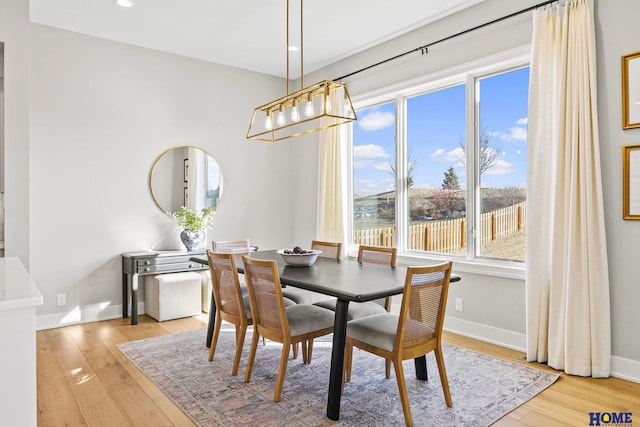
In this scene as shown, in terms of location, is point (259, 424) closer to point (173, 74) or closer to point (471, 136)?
point (471, 136)

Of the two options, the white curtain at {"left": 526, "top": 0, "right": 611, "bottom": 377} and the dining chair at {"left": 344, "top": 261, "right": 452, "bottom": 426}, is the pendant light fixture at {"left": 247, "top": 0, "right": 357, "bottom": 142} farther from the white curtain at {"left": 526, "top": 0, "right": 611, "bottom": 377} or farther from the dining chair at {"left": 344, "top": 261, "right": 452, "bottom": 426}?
the white curtain at {"left": 526, "top": 0, "right": 611, "bottom": 377}

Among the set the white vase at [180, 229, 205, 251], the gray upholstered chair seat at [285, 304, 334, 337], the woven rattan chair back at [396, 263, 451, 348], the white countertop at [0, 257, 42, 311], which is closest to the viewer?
the white countertop at [0, 257, 42, 311]

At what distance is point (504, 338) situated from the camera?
3.54 meters

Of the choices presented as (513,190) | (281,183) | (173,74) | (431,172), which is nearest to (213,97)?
(173,74)

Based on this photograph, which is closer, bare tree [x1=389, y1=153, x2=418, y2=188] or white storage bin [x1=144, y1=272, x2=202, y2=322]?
white storage bin [x1=144, y1=272, x2=202, y2=322]

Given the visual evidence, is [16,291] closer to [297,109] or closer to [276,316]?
[276,316]

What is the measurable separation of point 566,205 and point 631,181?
0.40 metres

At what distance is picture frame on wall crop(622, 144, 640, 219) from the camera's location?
279 centimetres

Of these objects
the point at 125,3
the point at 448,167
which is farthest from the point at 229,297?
the point at 125,3

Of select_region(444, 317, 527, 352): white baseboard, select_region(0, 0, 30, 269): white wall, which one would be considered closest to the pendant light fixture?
select_region(0, 0, 30, 269): white wall

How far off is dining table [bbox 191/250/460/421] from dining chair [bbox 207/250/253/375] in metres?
0.10

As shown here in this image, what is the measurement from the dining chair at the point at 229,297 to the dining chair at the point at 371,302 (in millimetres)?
574

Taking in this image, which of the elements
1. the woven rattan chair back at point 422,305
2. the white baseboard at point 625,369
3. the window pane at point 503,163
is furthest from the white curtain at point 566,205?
the woven rattan chair back at point 422,305

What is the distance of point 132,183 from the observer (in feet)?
15.0
